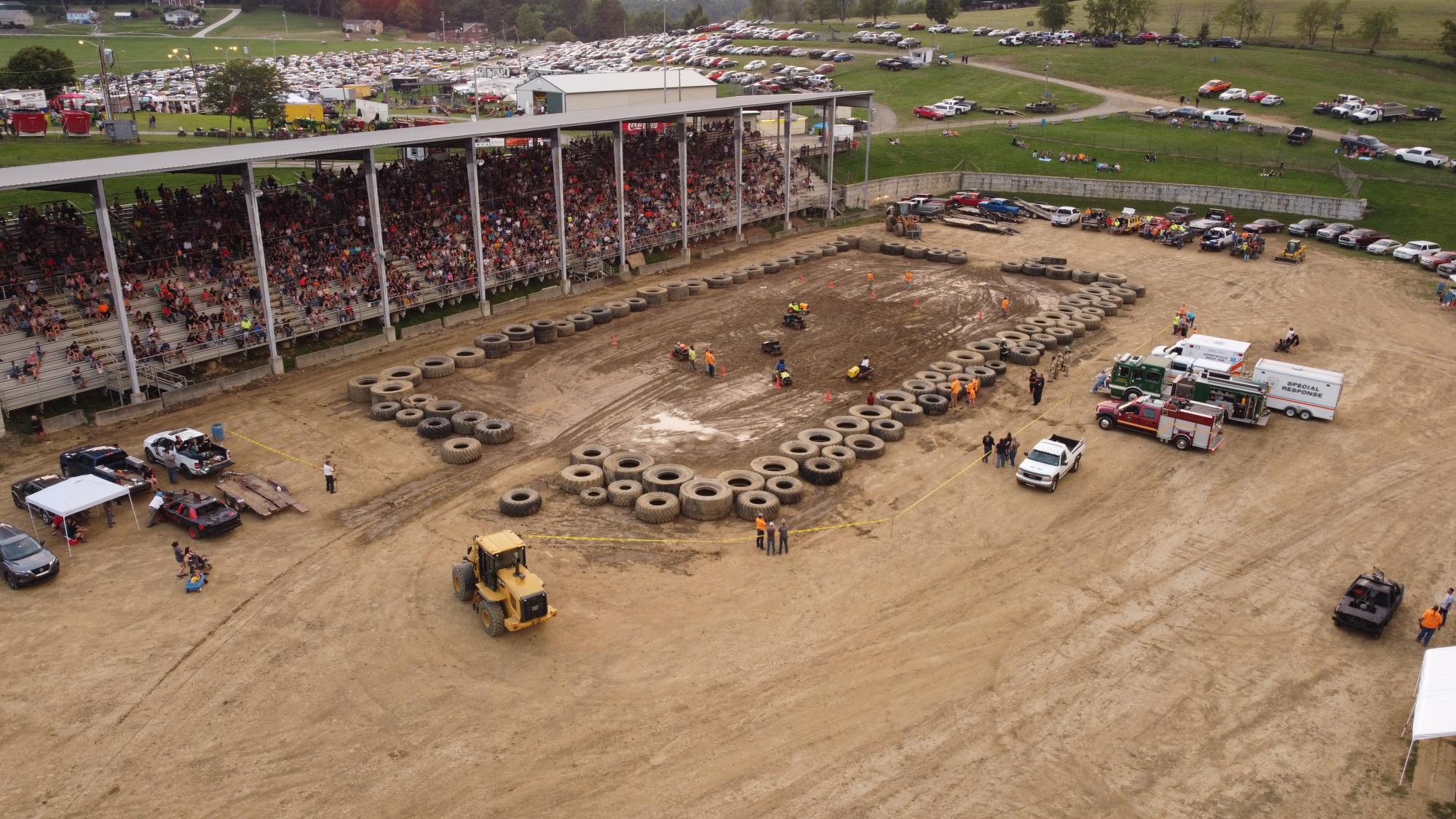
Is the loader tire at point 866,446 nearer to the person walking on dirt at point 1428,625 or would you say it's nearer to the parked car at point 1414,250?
the person walking on dirt at point 1428,625

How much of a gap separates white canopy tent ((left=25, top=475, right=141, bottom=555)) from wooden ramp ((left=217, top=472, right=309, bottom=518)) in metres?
2.41

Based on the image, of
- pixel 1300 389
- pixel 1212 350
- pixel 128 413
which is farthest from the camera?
pixel 1212 350

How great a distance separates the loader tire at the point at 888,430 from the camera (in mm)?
31736

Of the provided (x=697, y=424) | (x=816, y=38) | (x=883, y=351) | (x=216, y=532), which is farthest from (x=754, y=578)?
(x=816, y=38)

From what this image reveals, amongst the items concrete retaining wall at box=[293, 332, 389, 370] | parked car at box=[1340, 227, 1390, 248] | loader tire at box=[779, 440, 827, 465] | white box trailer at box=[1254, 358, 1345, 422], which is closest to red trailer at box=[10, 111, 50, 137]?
concrete retaining wall at box=[293, 332, 389, 370]

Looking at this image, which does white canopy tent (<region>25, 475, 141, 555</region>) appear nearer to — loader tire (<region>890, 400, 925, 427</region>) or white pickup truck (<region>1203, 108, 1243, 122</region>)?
loader tire (<region>890, 400, 925, 427</region>)

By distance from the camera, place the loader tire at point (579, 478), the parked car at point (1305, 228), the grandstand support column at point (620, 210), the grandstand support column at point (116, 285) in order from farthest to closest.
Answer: the parked car at point (1305, 228) → the grandstand support column at point (620, 210) → the grandstand support column at point (116, 285) → the loader tire at point (579, 478)

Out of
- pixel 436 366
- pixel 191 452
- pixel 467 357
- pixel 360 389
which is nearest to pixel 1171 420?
pixel 467 357

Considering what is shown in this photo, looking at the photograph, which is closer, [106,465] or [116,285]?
[106,465]

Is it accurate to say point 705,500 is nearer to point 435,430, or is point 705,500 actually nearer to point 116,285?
point 435,430

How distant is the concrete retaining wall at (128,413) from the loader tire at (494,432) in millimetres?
11419

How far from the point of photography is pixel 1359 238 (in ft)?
190

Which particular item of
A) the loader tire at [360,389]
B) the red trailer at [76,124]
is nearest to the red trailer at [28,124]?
the red trailer at [76,124]

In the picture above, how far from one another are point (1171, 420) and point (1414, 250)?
36.5 meters
